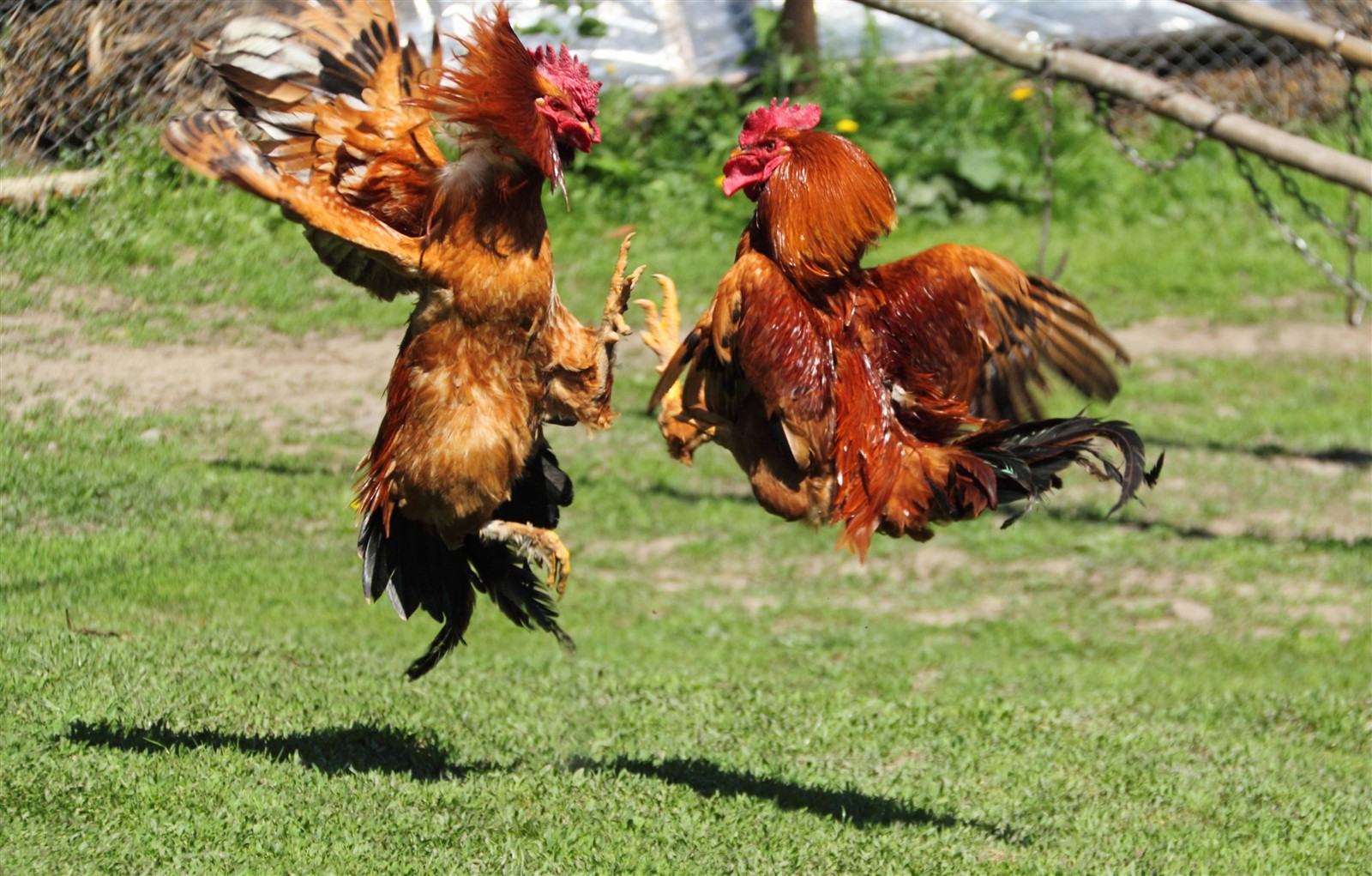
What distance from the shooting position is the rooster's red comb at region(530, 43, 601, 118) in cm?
484

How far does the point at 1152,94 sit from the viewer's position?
28.3 ft

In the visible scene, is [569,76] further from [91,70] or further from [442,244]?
[91,70]

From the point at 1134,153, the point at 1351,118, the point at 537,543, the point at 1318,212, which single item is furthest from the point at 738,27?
the point at 537,543

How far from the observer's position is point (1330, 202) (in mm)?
14383

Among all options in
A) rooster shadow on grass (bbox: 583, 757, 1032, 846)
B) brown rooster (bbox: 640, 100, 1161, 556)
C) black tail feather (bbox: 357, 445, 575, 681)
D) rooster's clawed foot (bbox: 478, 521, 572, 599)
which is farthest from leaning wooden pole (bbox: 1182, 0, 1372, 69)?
rooster's clawed foot (bbox: 478, 521, 572, 599)

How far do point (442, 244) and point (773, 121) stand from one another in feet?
4.34

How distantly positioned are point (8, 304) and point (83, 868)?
593cm

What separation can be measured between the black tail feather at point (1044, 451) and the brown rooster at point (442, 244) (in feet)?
4.70

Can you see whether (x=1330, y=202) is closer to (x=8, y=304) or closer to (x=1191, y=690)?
(x=1191, y=690)

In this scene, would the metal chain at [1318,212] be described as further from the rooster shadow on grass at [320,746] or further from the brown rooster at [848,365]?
the rooster shadow on grass at [320,746]

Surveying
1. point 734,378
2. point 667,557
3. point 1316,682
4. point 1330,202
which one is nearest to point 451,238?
point 734,378

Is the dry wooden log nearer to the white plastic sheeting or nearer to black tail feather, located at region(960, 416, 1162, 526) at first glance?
the white plastic sheeting

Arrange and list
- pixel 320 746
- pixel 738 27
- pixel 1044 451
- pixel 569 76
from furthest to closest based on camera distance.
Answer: pixel 738 27
pixel 320 746
pixel 1044 451
pixel 569 76

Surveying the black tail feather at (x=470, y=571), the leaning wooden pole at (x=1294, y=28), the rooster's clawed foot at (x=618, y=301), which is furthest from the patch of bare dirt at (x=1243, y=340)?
the rooster's clawed foot at (x=618, y=301)
